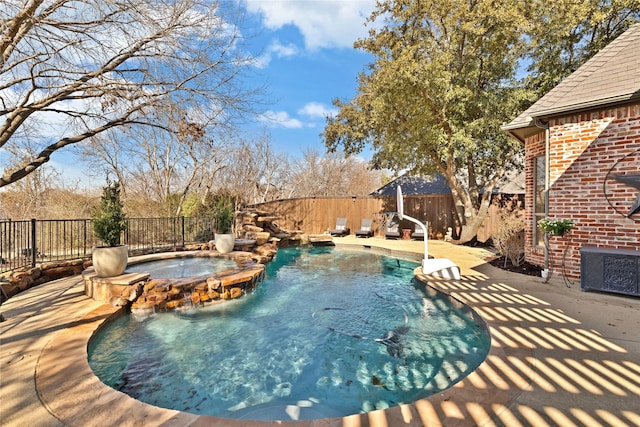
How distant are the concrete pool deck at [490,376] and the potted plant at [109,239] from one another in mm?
710

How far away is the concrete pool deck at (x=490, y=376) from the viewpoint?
190cm

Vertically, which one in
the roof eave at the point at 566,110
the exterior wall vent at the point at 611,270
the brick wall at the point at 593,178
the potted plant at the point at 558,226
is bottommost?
the exterior wall vent at the point at 611,270

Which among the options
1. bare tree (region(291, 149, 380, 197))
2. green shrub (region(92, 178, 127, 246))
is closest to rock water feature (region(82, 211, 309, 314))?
green shrub (region(92, 178, 127, 246))

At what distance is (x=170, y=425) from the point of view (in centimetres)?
185

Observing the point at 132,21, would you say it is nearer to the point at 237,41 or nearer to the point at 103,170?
the point at 237,41

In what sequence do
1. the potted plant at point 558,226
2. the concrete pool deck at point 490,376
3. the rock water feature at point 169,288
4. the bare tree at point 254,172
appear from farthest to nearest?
the bare tree at point 254,172 < the potted plant at point 558,226 < the rock water feature at point 169,288 < the concrete pool deck at point 490,376

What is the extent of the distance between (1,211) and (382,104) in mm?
12688

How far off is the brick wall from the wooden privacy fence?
778 centimetres

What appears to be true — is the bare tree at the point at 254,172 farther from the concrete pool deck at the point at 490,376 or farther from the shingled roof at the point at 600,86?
the shingled roof at the point at 600,86

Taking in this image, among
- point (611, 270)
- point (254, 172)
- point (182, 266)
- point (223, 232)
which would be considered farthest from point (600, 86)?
point (254, 172)

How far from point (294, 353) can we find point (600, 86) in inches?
271

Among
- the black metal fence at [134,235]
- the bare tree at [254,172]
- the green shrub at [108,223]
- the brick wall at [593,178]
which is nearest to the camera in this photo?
the brick wall at [593,178]

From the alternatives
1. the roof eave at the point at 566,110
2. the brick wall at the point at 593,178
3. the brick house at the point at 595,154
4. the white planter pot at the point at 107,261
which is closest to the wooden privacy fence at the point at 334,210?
the roof eave at the point at 566,110

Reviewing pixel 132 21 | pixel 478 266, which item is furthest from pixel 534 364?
pixel 132 21
